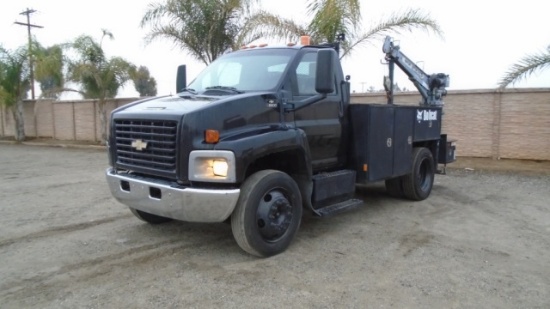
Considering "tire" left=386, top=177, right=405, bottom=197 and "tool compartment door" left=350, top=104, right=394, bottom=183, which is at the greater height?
"tool compartment door" left=350, top=104, right=394, bottom=183

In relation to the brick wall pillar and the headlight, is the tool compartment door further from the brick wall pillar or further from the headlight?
the brick wall pillar

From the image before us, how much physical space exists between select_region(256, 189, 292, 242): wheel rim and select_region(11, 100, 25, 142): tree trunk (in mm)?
21562

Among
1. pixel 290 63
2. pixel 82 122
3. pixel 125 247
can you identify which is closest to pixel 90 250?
pixel 125 247

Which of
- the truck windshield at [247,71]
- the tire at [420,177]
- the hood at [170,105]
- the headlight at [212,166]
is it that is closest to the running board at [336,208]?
the headlight at [212,166]

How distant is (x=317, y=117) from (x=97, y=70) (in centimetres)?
1540

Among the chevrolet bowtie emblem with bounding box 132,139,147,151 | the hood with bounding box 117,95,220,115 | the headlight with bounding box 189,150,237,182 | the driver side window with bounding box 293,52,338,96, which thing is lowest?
the headlight with bounding box 189,150,237,182

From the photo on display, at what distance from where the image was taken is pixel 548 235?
5707 mm

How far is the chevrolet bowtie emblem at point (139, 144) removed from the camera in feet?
15.4

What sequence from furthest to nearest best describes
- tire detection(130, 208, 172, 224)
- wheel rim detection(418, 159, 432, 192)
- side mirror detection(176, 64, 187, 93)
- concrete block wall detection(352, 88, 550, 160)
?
concrete block wall detection(352, 88, 550, 160) → wheel rim detection(418, 159, 432, 192) → side mirror detection(176, 64, 187, 93) → tire detection(130, 208, 172, 224)

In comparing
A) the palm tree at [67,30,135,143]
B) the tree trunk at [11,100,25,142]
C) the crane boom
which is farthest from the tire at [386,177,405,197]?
the tree trunk at [11,100,25,142]

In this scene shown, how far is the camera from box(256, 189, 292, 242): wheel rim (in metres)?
4.71

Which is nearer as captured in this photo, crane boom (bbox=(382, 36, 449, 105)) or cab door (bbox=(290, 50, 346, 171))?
cab door (bbox=(290, 50, 346, 171))

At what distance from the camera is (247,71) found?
5512mm

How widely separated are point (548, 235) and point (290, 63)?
400 cm
